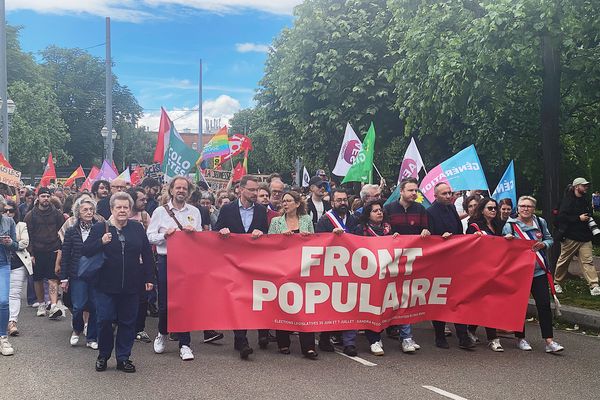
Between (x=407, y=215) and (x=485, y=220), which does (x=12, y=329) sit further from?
(x=485, y=220)

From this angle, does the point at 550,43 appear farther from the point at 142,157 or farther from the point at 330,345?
the point at 142,157

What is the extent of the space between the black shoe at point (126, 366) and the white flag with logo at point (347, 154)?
7.72m

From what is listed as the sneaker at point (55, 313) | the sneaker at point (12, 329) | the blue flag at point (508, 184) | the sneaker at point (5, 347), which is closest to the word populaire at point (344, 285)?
the sneaker at point (5, 347)

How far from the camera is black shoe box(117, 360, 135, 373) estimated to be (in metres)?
7.09

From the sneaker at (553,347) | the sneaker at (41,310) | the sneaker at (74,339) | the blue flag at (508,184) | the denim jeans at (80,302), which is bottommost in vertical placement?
the sneaker at (41,310)

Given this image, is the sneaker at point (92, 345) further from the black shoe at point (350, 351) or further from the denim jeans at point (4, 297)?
the black shoe at point (350, 351)

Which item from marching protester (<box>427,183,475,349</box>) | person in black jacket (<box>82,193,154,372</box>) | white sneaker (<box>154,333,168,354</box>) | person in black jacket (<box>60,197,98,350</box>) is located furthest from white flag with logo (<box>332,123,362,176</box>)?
person in black jacket (<box>82,193,154,372</box>)

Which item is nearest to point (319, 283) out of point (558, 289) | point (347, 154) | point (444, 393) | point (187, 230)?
point (187, 230)

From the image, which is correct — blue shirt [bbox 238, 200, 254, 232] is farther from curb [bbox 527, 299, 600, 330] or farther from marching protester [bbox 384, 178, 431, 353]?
curb [bbox 527, 299, 600, 330]

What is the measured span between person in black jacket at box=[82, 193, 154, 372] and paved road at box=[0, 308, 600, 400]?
278mm

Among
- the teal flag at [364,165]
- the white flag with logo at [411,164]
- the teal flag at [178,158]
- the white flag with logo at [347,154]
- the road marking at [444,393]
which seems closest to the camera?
the road marking at [444,393]

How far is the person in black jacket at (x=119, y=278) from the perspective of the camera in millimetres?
7082

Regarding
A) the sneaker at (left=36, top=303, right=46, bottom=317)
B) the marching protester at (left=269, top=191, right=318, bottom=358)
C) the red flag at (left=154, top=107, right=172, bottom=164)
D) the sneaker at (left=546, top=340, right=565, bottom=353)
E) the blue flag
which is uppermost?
the red flag at (left=154, top=107, right=172, bottom=164)

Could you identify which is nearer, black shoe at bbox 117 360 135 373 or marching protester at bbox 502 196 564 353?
black shoe at bbox 117 360 135 373
